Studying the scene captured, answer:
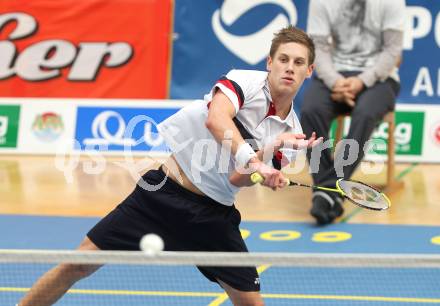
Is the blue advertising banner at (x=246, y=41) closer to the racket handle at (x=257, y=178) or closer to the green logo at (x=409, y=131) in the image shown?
the green logo at (x=409, y=131)

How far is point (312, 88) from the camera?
24.4 feet

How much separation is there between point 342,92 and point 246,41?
2.10 metres

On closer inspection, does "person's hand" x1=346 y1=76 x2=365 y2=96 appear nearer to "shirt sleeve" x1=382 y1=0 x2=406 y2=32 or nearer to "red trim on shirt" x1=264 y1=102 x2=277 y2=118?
"shirt sleeve" x1=382 y1=0 x2=406 y2=32

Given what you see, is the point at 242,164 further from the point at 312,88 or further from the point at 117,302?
the point at 312,88

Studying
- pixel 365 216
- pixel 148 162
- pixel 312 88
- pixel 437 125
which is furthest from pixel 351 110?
pixel 148 162

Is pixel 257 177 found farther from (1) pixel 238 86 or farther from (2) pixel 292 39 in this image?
(2) pixel 292 39

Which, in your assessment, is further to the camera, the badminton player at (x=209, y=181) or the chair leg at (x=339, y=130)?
the chair leg at (x=339, y=130)

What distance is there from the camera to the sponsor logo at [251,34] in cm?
915

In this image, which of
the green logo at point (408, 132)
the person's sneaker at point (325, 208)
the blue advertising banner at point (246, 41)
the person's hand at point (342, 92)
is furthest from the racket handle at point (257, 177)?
the blue advertising banner at point (246, 41)

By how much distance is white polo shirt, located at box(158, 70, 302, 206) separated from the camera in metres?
4.06

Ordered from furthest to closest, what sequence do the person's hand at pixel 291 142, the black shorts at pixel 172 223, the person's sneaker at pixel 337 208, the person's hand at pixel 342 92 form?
the person's hand at pixel 342 92, the person's sneaker at pixel 337 208, the black shorts at pixel 172 223, the person's hand at pixel 291 142

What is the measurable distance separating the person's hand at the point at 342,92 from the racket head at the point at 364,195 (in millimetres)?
3001

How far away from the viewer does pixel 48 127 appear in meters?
9.19

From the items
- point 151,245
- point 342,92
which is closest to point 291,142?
point 151,245
